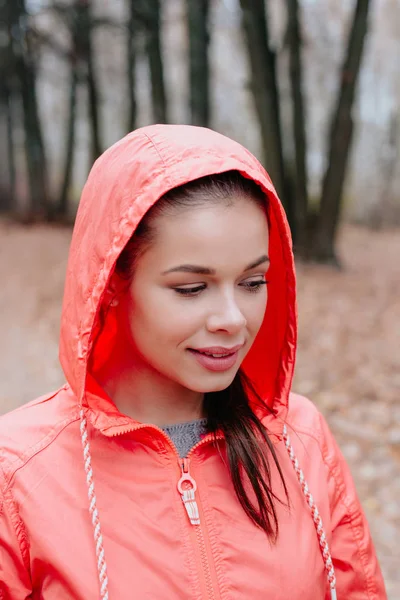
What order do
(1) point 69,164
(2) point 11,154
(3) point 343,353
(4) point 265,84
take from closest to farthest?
(3) point 343,353 < (4) point 265,84 < (1) point 69,164 < (2) point 11,154

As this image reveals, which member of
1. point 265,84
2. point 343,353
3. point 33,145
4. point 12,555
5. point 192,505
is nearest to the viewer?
point 12,555

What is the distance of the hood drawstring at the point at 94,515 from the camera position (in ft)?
4.66

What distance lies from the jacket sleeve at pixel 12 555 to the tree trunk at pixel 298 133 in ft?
27.3

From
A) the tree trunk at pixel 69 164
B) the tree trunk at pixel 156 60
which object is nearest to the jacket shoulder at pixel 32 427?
the tree trunk at pixel 156 60

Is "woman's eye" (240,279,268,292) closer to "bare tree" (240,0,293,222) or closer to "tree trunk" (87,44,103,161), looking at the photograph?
"bare tree" (240,0,293,222)

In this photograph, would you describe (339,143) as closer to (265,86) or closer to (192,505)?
(265,86)

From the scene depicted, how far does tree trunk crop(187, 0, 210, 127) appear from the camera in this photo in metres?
9.32

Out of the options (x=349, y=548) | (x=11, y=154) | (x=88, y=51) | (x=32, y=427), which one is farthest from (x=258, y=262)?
(x=11, y=154)

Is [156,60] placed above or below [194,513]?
above

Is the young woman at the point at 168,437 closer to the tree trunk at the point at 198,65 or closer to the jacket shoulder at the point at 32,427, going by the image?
the jacket shoulder at the point at 32,427

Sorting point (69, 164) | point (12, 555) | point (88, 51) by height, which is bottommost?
point (69, 164)

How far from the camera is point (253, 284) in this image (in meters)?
1.60

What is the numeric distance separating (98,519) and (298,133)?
8.57m

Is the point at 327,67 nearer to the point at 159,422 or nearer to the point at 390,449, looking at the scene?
the point at 390,449
